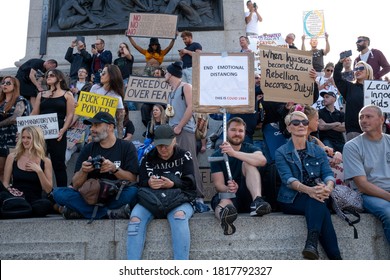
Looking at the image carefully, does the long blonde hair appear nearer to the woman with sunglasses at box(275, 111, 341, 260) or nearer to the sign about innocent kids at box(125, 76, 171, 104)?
the sign about innocent kids at box(125, 76, 171, 104)

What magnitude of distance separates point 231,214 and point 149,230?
927 millimetres

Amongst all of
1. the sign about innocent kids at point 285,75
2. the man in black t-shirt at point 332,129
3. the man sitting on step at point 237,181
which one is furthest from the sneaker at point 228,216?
the man in black t-shirt at point 332,129

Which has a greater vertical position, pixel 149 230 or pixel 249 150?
pixel 249 150

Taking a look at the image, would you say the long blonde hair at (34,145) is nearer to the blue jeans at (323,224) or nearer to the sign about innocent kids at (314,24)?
the blue jeans at (323,224)

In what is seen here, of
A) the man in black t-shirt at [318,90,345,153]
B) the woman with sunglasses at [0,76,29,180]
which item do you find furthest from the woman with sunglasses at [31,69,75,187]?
the man in black t-shirt at [318,90,345,153]

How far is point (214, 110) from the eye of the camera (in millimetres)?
7156

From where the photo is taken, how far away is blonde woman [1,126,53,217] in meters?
7.41

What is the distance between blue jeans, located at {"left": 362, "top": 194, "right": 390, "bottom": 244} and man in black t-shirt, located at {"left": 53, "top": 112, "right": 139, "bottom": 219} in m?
2.59

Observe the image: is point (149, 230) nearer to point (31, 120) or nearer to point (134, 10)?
point (31, 120)

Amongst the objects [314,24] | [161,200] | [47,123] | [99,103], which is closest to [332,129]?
[99,103]

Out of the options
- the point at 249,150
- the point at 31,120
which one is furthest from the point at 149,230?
the point at 31,120

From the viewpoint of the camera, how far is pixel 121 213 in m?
6.32

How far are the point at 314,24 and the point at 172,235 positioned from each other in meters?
10.4

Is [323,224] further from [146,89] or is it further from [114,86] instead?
[146,89]
